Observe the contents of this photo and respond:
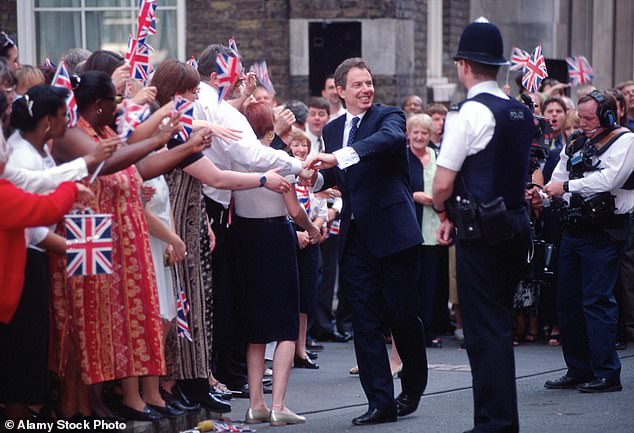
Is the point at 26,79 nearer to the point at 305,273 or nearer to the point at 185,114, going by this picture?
the point at 185,114

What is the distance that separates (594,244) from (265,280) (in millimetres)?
2478

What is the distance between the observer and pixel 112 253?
20.9ft

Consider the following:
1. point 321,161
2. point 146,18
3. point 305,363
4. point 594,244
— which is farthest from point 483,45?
point 305,363

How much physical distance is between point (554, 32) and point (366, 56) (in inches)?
288

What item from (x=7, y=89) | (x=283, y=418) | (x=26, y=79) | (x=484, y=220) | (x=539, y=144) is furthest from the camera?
(x=539, y=144)

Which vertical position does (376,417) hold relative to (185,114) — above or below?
below

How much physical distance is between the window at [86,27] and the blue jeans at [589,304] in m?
7.58

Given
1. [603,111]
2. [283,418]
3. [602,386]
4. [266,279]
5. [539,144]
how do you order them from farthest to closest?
[539,144] < [603,111] < [602,386] < [266,279] < [283,418]

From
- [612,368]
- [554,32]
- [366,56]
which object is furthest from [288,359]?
[554,32]

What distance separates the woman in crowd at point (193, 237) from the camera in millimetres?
7156

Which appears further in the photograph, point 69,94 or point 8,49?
point 8,49

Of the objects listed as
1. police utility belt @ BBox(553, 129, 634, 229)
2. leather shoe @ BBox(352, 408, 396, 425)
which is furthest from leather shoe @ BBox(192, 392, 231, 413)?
police utility belt @ BBox(553, 129, 634, 229)

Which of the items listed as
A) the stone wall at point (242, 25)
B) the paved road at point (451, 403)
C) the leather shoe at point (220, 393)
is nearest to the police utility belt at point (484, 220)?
the paved road at point (451, 403)

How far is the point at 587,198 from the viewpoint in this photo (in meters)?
8.80
